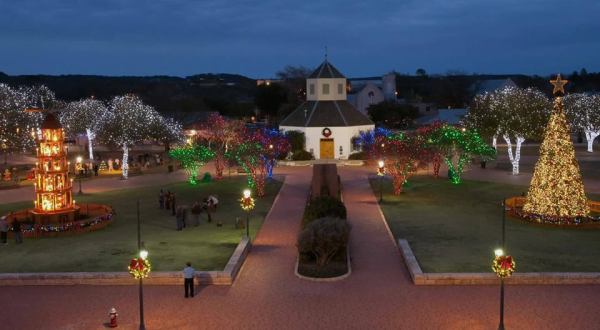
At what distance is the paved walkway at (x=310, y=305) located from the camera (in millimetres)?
17094

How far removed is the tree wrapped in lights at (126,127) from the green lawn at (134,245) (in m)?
13.7

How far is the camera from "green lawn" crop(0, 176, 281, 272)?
23094 mm

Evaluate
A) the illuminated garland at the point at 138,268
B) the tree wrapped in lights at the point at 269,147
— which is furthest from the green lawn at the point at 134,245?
the tree wrapped in lights at the point at 269,147

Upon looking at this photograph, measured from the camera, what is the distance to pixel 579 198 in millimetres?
29516

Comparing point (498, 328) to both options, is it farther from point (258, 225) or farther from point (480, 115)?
point (480, 115)

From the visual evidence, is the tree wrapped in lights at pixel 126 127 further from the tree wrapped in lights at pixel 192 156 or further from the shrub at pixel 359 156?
the shrub at pixel 359 156

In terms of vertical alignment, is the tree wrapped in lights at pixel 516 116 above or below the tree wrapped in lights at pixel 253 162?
above

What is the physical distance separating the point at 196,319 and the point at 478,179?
33442 mm

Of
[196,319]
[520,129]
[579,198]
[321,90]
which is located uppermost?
[321,90]

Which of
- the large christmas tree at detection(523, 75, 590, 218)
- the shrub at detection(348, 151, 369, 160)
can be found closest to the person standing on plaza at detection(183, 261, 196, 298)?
the large christmas tree at detection(523, 75, 590, 218)

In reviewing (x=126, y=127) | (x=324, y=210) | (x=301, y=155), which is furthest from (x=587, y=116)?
(x=324, y=210)

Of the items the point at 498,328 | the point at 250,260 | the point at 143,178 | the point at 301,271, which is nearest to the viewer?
the point at 498,328

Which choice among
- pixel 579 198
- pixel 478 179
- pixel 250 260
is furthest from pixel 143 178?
pixel 579 198

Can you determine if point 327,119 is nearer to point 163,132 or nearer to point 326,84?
point 326,84
